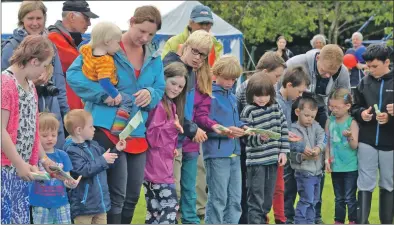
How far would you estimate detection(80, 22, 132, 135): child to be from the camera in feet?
20.4

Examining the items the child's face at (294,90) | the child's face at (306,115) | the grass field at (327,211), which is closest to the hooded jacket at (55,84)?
the grass field at (327,211)

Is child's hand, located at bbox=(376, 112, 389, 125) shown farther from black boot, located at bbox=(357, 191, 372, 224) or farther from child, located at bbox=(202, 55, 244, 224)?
child, located at bbox=(202, 55, 244, 224)

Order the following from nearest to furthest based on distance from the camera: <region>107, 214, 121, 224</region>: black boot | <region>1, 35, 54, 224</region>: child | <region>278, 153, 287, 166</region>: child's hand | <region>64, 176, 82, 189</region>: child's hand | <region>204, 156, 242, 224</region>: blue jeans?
<region>1, 35, 54, 224</region>: child
<region>64, 176, 82, 189</region>: child's hand
<region>107, 214, 121, 224</region>: black boot
<region>204, 156, 242, 224</region>: blue jeans
<region>278, 153, 287, 166</region>: child's hand

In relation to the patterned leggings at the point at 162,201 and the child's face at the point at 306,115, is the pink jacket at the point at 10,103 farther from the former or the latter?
the child's face at the point at 306,115

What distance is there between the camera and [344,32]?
35.1 meters

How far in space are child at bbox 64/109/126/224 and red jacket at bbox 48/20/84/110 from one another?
1130 mm

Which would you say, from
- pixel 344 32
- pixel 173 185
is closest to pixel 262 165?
pixel 173 185

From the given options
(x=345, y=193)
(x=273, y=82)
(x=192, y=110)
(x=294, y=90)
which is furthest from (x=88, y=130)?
(x=345, y=193)

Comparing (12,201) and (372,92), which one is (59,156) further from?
(372,92)

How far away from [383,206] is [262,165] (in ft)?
4.78

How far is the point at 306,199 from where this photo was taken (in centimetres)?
829

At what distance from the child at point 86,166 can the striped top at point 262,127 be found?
5.77ft

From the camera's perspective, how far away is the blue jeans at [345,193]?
27.9 ft

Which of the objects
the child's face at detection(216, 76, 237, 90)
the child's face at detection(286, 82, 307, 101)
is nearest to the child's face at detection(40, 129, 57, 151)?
the child's face at detection(216, 76, 237, 90)
